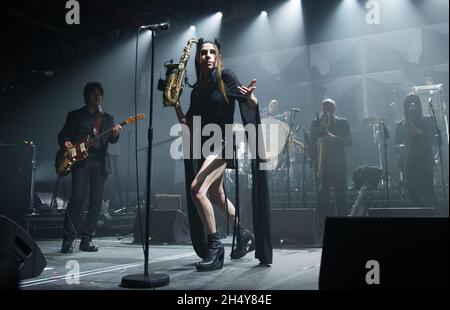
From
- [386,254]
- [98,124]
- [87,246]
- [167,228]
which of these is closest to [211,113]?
[386,254]

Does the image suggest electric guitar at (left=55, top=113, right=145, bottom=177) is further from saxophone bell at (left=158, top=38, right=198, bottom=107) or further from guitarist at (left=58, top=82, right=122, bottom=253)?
saxophone bell at (left=158, top=38, right=198, bottom=107)

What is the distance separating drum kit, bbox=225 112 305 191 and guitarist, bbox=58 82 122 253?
2.65 meters

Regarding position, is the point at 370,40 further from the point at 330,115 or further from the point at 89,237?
the point at 89,237

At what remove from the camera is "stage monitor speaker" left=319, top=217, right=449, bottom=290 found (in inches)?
74.0

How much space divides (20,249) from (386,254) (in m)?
Answer: 2.54

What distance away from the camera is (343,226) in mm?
2096

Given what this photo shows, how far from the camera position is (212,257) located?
3316mm

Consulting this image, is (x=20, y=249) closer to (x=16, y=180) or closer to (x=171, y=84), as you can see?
(x=171, y=84)

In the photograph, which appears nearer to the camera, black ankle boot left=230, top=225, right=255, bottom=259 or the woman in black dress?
the woman in black dress

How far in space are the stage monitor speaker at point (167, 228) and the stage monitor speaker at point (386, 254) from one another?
4.11 m

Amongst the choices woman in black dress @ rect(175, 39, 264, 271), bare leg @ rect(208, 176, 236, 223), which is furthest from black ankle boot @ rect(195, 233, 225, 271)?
bare leg @ rect(208, 176, 236, 223)

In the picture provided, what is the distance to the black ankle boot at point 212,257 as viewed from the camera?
325 centimetres

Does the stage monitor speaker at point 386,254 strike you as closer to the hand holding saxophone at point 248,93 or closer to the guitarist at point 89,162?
the hand holding saxophone at point 248,93

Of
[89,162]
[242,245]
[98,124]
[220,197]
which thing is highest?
[98,124]
